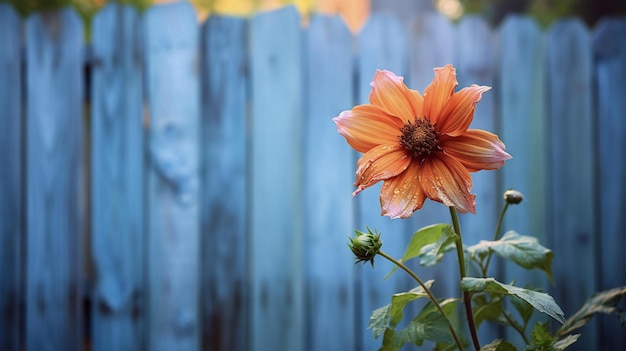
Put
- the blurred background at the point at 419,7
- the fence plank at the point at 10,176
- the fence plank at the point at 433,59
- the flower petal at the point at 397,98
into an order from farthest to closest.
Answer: the blurred background at the point at 419,7 < the fence plank at the point at 433,59 < the fence plank at the point at 10,176 < the flower petal at the point at 397,98

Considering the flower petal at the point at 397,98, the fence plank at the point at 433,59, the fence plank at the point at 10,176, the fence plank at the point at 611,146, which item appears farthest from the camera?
the fence plank at the point at 611,146

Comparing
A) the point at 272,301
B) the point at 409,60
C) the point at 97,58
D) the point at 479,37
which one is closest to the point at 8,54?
the point at 97,58

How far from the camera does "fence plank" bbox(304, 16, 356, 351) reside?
2.16m

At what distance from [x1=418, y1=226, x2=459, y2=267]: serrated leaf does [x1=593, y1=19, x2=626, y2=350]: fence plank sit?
1.79 meters

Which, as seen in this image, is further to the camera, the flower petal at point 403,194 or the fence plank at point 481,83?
the fence plank at point 481,83

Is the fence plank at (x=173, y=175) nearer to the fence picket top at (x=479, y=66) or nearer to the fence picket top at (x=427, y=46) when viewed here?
the fence picket top at (x=427, y=46)

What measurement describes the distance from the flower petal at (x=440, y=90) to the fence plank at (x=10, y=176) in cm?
185

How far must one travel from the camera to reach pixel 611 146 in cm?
238

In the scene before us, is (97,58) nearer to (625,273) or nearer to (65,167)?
(65,167)

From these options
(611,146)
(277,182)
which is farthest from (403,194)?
(611,146)

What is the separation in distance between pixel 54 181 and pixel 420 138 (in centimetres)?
179

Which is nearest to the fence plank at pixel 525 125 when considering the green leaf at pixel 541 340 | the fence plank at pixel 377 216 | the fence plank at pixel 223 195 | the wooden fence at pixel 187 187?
the wooden fence at pixel 187 187

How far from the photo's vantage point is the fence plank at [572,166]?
232 centimetres

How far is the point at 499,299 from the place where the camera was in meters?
0.82
